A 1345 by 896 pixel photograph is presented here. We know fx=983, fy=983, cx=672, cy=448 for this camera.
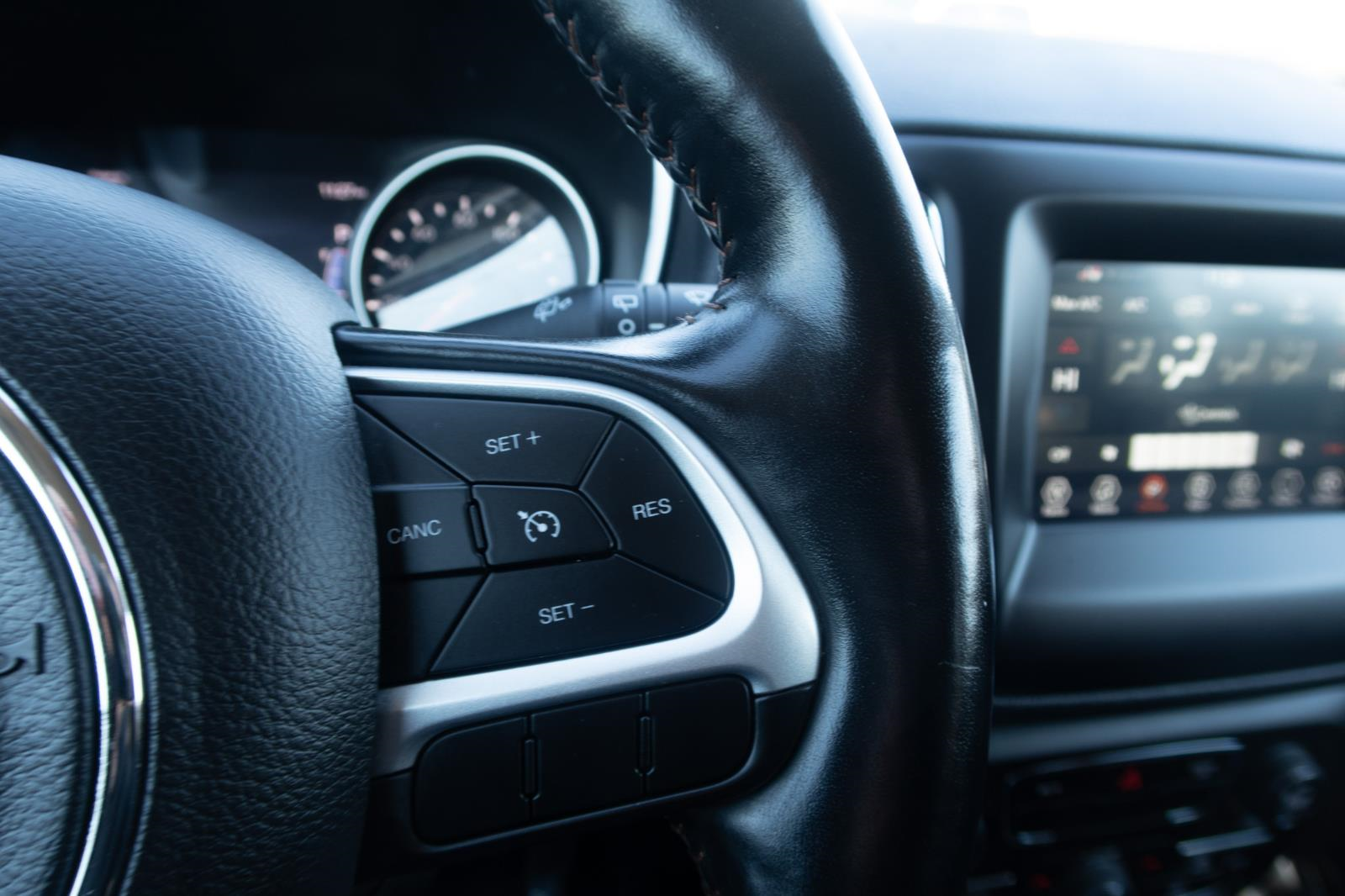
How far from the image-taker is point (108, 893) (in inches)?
13.9

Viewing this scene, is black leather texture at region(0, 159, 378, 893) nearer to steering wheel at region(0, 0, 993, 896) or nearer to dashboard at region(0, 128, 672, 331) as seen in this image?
steering wheel at region(0, 0, 993, 896)

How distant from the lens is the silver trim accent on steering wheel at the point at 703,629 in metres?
0.47

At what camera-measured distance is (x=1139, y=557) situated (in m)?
Result: 1.04

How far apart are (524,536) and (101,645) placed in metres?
0.19

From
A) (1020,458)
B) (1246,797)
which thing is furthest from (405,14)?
(1246,797)

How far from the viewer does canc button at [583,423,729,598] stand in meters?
0.51

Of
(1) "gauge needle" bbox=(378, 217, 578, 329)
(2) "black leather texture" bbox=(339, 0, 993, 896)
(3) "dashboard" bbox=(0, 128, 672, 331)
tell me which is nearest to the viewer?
(2) "black leather texture" bbox=(339, 0, 993, 896)

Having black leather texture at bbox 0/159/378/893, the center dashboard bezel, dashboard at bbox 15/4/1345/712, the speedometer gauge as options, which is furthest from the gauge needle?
black leather texture at bbox 0/159/378/893

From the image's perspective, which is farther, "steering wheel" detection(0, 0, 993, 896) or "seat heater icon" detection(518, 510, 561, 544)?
"seat heater icon" detection(518, 510, 561, 544)

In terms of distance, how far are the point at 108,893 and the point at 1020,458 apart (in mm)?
873

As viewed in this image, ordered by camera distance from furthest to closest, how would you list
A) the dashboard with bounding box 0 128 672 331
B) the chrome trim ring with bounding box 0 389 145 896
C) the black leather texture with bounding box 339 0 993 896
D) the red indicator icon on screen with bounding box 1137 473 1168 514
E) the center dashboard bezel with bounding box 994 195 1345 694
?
the dashboard with bounding box 0 128 672 331, the red indicator icon on screen with bounding box 1137 473 1168 514, the center dashboard bezel with bounding box 994 195 1345 694, the black leather texture with bounding box 339 0 993 896, the chrome trim ring with bounding box 0 389 145 896

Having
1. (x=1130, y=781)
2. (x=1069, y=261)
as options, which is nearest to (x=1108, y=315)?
(x=1069, y=261)

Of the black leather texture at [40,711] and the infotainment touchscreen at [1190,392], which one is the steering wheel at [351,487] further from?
the infotainment touchscreen at [1190,392]

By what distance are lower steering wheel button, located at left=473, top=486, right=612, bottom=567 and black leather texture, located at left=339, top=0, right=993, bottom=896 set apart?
2.7 inches
